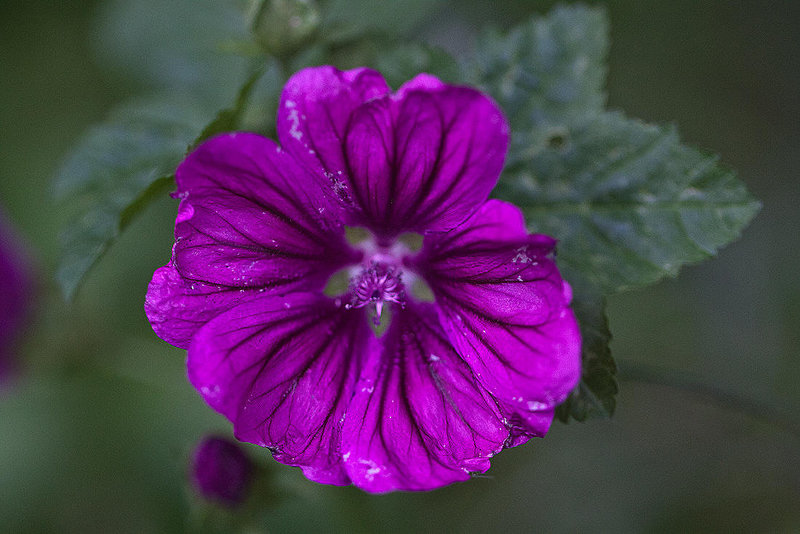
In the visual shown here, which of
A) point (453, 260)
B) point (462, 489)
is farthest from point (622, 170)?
point (462, 489)

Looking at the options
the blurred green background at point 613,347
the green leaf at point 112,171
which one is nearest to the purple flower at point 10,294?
the blurred green background at point 613,347

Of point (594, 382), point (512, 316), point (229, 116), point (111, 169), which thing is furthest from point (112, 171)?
point (594, 382)

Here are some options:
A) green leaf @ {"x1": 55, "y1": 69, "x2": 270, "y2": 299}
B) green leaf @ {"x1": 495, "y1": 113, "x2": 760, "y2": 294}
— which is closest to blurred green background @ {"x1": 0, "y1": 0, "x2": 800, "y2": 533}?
green leaf @ {"x1": 55, "y1": 69, "x2": 270, "y2": 299}

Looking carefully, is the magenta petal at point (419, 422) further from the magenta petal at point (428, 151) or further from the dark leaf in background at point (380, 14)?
Result: the dark leaf in background at point (380, 14)

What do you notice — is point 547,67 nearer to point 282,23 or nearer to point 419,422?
point 282,23

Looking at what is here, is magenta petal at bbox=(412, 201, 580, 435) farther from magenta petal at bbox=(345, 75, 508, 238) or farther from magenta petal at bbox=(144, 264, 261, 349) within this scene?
magenta petal at bbox=(144, 264, 261, 349)

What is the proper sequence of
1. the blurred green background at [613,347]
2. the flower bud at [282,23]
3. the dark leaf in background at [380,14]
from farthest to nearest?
1. the blurred green background at [613,347]
2. the dark leaf in background at [380,14]
3. the flower bud at [282,23]
